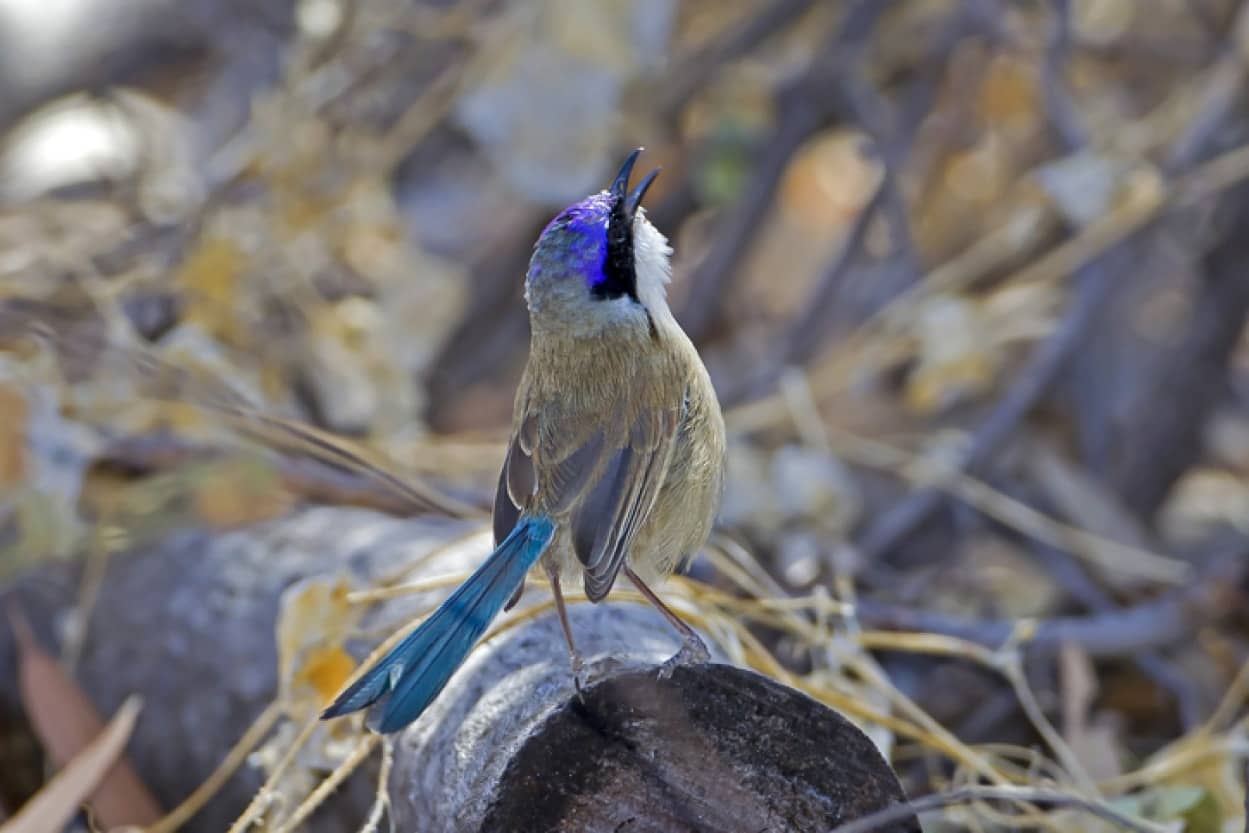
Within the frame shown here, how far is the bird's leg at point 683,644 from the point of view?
5.83ft

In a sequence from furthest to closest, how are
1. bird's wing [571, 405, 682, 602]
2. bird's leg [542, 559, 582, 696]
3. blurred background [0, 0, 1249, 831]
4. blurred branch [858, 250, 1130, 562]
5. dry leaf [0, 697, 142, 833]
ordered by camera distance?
blurred branch [858, 250, 1130, 562] < blurred background [0, 0, 1249, 831] < dry leaf [0, 697, 142, 833] < bird's wing [571, 405, 682, 602] < bird's leg [542, 559, 582, 696]

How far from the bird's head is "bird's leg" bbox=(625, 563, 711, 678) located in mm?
414

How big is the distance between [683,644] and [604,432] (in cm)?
34

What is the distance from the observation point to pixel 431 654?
1803mm

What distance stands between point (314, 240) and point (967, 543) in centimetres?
201

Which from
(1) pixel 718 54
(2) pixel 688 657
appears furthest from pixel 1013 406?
(2) pixel 688 657

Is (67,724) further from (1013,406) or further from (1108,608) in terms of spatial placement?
(1013,406)

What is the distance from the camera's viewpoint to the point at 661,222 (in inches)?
189

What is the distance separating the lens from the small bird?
2.05m

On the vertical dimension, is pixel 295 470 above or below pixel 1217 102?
below

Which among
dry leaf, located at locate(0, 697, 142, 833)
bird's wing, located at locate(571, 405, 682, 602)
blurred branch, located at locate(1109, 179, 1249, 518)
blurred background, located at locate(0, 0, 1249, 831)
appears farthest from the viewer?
blurred branch, located at locate(1109, 179, 1249, 518)

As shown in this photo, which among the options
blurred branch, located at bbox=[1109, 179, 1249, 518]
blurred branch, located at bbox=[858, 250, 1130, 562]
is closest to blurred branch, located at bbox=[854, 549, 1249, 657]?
blurred branch, located at bbox=[858, 250, 1130, 562]

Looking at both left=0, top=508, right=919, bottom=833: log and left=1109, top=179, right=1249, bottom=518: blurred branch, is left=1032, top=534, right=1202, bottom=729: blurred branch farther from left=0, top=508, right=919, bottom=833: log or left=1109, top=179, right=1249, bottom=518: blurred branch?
left=0, top=508, right=919, bottom=833: log

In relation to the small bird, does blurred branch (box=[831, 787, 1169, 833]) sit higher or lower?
lower
